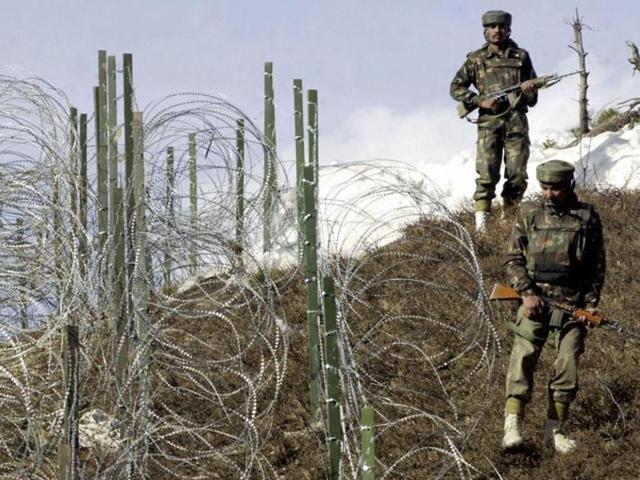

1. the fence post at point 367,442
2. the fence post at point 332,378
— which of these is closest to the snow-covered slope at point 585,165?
the fence post at point 332,378

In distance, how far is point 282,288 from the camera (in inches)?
571

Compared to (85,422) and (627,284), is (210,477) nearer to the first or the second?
(85,422)

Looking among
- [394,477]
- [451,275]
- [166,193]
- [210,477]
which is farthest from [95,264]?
[451,275]

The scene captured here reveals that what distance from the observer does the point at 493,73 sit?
47.2 ft

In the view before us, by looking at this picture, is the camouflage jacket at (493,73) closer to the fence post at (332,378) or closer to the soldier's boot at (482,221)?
the soldier's boot at (482,221)

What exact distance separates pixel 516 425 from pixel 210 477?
2.21 meters

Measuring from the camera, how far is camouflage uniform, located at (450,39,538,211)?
1437 cm

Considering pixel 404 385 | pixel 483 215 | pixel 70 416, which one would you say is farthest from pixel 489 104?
pixel 70 416

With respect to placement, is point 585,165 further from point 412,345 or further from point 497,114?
point 412,345

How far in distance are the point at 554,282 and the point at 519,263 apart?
24 centimetres

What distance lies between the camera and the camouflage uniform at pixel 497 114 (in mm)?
14367

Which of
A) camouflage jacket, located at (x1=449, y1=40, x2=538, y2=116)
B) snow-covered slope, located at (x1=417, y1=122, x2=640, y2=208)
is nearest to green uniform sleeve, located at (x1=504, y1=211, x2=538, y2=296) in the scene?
camouflage jacket, located at (x1=449, y1=40, x2=538, y2=116)

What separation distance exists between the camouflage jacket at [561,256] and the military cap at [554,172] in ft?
0.67

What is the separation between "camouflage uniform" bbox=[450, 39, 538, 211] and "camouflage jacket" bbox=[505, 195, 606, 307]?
432 centimetres
